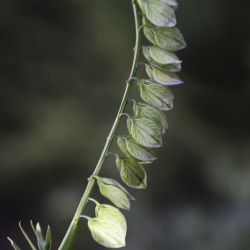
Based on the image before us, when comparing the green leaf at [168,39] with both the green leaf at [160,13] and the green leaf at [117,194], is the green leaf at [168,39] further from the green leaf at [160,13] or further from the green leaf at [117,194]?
the green leaf at [117,194]

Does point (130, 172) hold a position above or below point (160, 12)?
below

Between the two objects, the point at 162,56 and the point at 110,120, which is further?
the point at 110,120

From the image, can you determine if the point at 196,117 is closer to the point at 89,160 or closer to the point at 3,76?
the point at 89,160

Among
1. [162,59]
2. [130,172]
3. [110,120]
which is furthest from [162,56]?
[110,120]

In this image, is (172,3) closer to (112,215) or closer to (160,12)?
(160,12)

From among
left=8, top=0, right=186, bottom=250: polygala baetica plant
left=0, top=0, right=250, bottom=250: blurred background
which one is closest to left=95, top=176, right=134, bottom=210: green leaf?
left=8, top=0, right=186, bottom=250: polygala baetica plant

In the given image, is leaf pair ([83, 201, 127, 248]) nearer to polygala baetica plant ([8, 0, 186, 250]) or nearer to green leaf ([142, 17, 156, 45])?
polygala baetica plant ([8, 0, 186, 250])
